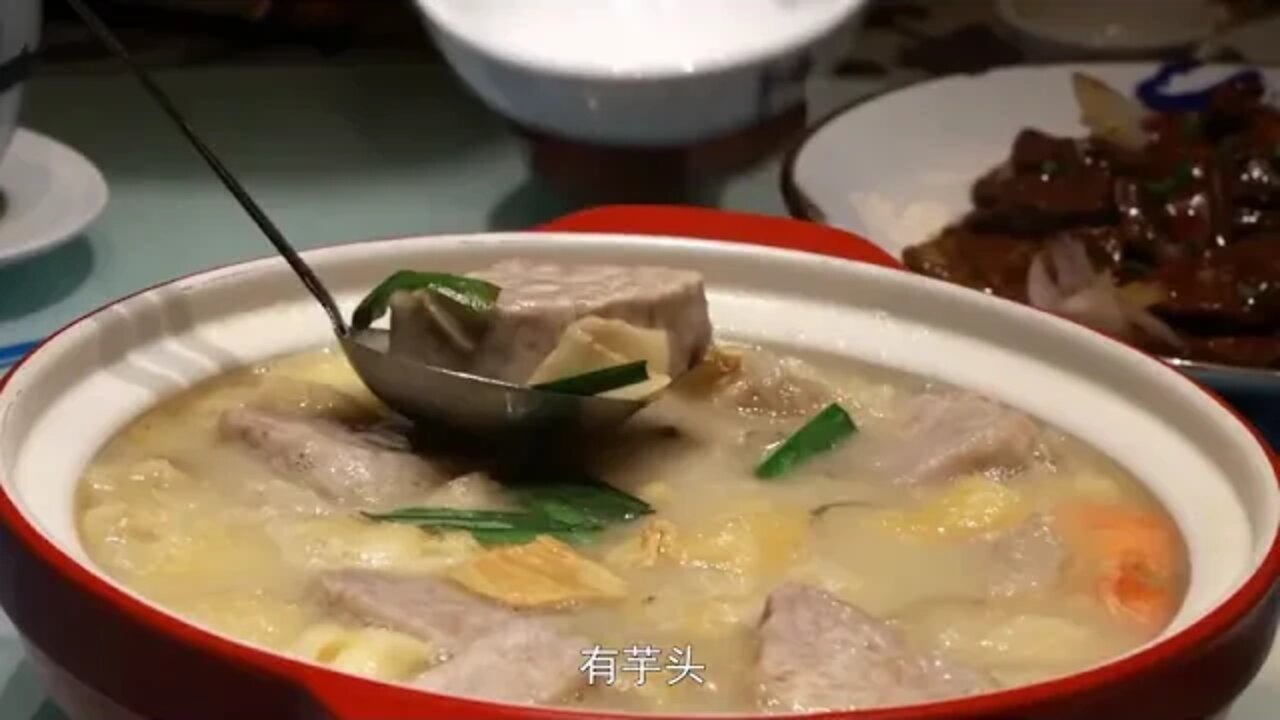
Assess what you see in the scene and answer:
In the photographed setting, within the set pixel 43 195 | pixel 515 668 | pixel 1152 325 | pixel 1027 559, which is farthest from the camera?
pixel 43 195

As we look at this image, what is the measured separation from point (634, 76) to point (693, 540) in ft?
1.63

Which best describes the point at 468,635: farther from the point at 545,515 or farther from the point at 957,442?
the point at 957,442

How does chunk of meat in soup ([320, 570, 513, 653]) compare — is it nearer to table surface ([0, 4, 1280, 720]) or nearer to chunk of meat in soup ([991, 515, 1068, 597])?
chunk of meat in soup ([991, 515, 1068, 597])

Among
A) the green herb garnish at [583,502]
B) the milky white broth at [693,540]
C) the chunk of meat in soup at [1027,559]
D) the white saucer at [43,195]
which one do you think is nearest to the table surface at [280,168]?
the white saucer at [43,195]

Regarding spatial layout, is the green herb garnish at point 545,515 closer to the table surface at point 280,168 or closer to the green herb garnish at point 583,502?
the green herb garnish at point 583,502

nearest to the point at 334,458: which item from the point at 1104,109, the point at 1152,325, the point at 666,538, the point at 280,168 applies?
the point at 666,538

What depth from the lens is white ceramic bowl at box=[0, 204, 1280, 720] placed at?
0.56 m

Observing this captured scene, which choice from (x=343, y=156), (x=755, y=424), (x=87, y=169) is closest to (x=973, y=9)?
(x=343, y=156)

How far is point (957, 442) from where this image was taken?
836 millimetres

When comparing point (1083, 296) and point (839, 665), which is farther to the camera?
point (1083, 296)

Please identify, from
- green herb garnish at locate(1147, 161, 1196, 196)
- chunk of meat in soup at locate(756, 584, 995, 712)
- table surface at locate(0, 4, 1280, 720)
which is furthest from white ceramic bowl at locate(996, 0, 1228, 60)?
chunk of meat in soup at locate(756, 584, 995, 712)

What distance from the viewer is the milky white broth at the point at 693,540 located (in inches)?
27.0

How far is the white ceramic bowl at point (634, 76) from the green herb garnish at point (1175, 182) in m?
0.27

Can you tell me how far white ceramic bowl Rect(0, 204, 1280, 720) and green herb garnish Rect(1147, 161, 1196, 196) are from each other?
406 mm
